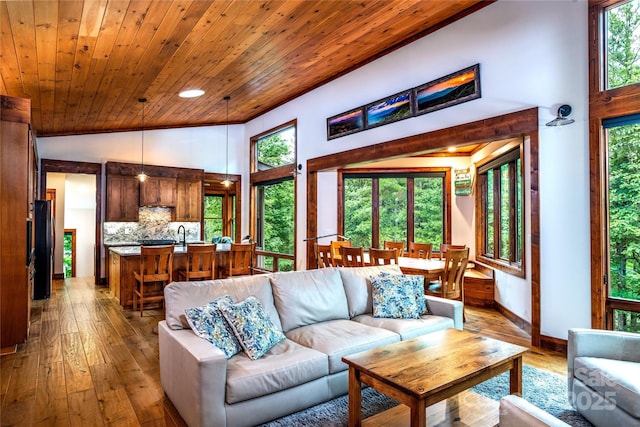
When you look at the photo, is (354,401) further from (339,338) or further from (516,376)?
(516,376)

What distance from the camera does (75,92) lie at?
186 inches

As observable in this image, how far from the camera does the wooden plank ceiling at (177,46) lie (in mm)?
3037

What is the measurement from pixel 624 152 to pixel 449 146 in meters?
1.70

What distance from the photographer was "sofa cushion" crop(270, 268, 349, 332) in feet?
10.1

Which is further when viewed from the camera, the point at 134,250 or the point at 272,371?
the point at 134,250

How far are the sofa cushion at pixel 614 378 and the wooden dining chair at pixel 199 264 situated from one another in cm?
451

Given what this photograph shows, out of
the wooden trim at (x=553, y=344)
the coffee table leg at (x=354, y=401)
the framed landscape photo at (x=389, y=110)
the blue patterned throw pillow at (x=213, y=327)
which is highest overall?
the framed landscape photo at (x=389, y=110)

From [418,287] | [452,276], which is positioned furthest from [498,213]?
[418,287]

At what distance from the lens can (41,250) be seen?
5957 millimetres

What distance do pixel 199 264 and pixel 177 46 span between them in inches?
130

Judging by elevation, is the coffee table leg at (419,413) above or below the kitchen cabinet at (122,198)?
below

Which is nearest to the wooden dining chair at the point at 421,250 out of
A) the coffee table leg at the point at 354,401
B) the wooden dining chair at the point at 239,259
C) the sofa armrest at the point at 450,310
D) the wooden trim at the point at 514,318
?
the wooden trim at the point at 514,318

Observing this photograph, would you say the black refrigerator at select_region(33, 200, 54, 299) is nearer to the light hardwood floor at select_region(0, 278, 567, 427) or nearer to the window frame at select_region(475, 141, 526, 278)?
the light hardwood floor at select_region(0, 278, 567, 427)

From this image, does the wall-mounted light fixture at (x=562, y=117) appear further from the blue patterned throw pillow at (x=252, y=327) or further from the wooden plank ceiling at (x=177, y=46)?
the blue patterned throw pillow at (x=252, y=327)
